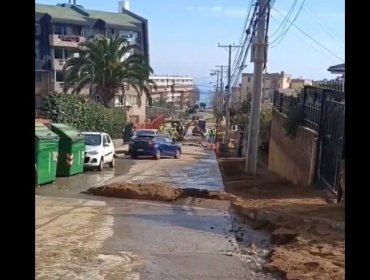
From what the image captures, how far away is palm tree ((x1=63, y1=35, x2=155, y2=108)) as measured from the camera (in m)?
42.4

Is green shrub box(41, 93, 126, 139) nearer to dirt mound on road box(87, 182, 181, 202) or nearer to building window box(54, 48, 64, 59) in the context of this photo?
dirt mound on road box(87, 182, 181, 202)

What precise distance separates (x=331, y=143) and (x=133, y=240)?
742cm

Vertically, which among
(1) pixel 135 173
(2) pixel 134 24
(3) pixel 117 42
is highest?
(2) pixel 134 24

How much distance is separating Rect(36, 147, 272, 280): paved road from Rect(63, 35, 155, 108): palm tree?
94.0ft

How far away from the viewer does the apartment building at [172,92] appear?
130 m

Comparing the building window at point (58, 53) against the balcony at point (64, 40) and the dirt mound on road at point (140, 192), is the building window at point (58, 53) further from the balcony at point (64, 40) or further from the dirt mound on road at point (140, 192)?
the dirt mound on road at point (140, 192)

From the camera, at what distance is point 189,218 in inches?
441

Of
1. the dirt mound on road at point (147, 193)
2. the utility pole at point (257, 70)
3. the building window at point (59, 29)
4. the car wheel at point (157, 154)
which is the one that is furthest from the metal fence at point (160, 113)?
the dirt mound on road at point (147, 193)

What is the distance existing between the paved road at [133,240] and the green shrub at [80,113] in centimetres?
1613

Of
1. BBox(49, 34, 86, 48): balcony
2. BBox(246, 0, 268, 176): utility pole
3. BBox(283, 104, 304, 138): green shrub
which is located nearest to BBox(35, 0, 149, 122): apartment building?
BBox(49, 34, 86, 48): balcony

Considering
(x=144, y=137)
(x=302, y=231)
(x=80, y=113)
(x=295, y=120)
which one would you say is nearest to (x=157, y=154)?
(x=144, y=137)
